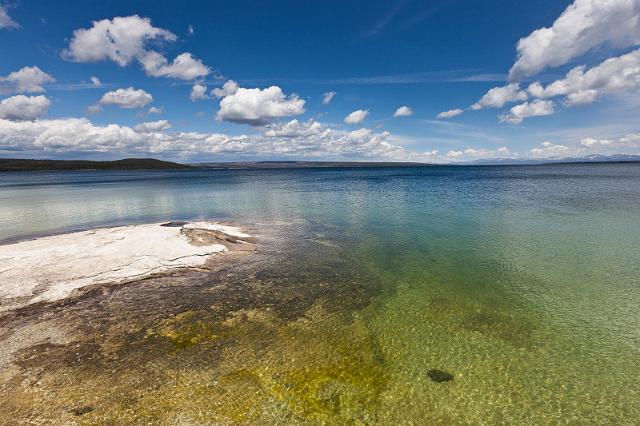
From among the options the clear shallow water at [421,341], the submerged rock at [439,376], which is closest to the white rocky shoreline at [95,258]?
the clear shallow water at [421,341]

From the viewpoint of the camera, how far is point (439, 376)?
10055 mm

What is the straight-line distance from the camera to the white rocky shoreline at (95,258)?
15.9m

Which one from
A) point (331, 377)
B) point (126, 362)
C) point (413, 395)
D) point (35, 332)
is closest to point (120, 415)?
point (126, 362)

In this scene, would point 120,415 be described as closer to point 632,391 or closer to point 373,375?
point 373,375

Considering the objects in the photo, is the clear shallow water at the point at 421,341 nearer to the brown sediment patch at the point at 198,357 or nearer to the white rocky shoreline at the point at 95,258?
the brown sediment patch at the point at 198,357

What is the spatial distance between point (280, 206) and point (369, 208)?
12851 mm

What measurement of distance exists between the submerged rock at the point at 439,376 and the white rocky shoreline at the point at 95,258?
14.2m

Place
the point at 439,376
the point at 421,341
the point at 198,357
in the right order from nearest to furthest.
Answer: the point at 439,376, the point at 198,357, the point at 421,341

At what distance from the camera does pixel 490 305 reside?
1459 cm

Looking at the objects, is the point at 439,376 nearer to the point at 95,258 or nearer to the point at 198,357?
the point at 198,357

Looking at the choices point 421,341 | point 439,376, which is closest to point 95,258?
point 421,341

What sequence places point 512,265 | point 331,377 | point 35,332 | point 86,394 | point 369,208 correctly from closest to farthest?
point 86,394 → point 331,377 → point 35,332 → point 512,265 → point 369,208

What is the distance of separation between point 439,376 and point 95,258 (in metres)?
20.1

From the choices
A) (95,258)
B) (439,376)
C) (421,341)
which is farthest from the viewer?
(95,258)
